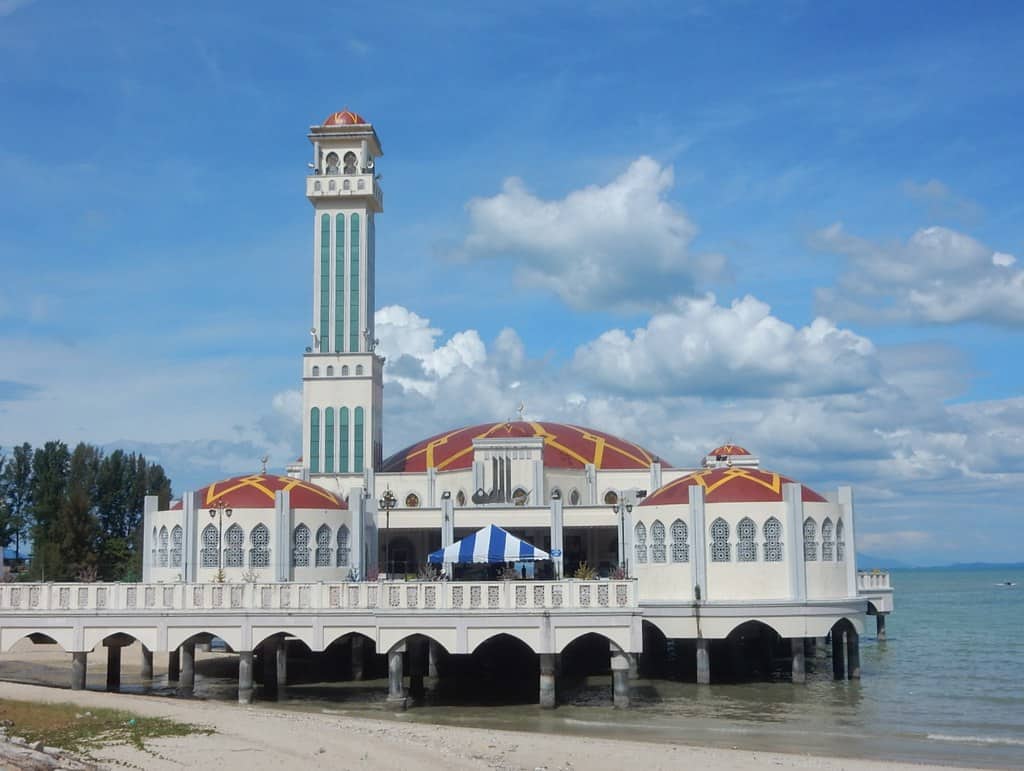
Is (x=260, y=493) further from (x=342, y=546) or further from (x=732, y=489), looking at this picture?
(x=732, y=489)

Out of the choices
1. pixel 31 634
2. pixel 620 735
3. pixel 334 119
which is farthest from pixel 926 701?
pixel 334 119

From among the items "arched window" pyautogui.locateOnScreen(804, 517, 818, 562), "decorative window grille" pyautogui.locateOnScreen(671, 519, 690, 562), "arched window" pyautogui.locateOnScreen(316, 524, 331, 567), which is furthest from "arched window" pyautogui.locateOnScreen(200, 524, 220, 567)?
"arched window" pyautogui.locateOnScreen(804, 517, 818, 562)

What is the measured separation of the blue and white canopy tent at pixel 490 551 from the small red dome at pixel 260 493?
9172 millimetres

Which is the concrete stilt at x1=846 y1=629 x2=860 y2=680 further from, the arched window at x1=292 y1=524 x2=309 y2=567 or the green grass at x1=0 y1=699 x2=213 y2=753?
the green grass at x1=0 y1=699 x2=213 y2=753

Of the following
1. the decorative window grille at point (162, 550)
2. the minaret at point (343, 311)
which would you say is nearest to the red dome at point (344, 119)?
the minaret at point (343, 311)

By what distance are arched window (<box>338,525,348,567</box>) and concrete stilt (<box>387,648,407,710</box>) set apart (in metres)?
11.8

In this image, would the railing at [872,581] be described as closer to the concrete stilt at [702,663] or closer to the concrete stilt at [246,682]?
the concrete stilt at [702,663]

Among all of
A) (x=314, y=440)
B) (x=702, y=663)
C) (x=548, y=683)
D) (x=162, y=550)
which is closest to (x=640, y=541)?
(x=702, y=663)

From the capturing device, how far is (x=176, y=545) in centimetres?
4334

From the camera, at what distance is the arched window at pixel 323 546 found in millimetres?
43531

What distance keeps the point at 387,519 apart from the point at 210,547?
24.3ft

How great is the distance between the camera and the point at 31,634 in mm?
34875

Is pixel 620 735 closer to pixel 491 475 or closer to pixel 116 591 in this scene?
pixel 116 591

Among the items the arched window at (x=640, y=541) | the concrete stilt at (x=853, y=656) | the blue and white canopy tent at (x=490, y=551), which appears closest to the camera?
the blue and white canopy tent at (x=490, y=551)
